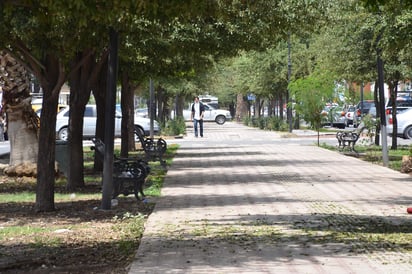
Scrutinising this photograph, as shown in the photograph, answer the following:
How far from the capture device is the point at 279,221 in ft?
39.8

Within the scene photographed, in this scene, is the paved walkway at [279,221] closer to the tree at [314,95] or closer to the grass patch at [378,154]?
the grass patch at [378,154]

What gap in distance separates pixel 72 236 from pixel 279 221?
2.72 meters

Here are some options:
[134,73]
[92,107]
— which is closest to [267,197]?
[134,73]

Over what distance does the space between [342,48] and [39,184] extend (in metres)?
16.2

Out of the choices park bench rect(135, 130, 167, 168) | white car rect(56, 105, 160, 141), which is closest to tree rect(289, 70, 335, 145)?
white car rect(56, 105, 160, 141)

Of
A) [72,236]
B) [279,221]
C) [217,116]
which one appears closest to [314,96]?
[279,221]

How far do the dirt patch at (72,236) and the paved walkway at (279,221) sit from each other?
0.89 feet

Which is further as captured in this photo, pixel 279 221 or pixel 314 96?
pixel 314 96

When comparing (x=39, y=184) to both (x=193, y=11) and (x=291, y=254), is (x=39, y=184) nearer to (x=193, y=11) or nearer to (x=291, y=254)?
(x=193, y=11)

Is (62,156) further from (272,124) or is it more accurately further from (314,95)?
(272,124)

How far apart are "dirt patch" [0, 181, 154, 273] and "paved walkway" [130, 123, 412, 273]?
27cm

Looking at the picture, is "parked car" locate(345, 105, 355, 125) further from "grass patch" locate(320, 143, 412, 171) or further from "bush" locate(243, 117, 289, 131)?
"grass patch" locate(320, 143, 412, 171)

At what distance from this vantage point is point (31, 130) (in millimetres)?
20047

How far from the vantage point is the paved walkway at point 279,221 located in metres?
8.90
